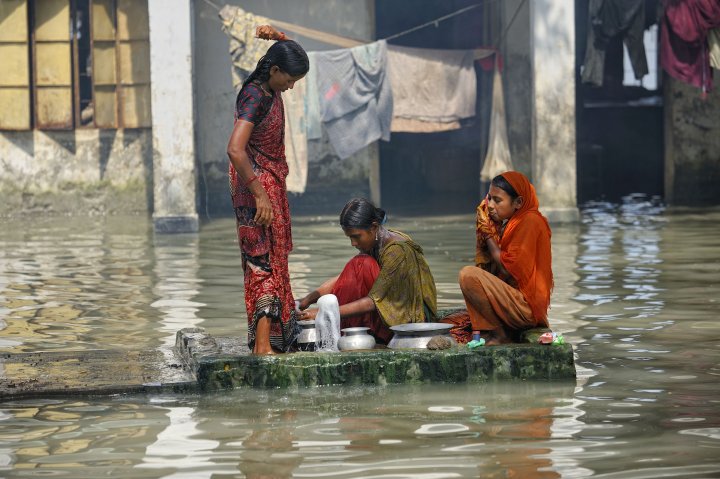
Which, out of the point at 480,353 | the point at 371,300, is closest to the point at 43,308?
the point at 371,300

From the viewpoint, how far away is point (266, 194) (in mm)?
5996

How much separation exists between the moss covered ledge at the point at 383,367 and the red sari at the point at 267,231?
10.7 inches

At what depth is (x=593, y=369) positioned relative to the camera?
636cm

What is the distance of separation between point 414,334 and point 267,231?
897 millimetres

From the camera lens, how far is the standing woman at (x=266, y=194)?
596 cm

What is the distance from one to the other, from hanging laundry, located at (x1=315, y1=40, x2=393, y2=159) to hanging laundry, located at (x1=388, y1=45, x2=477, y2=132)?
0.87 ft

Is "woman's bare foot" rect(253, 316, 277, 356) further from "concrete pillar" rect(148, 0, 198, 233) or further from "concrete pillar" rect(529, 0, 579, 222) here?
"concrete pillar" rect(529, 0, 579, 222)

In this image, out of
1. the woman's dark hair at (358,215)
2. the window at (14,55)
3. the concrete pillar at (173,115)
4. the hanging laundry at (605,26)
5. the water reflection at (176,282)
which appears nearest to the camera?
the woman's dark hair at (358,215)

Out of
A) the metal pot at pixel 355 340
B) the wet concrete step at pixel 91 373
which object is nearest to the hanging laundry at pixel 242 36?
the wet concrete step at pixel 91 373

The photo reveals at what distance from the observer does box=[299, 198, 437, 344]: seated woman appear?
20.8 ft

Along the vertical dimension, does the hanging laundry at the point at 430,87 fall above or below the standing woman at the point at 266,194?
above

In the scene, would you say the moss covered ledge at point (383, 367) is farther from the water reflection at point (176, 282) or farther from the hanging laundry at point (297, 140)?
the hanging laundry at point (297, 140)

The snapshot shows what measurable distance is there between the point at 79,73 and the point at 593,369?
11.9 meters

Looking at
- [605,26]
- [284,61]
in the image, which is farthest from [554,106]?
[284,61]
